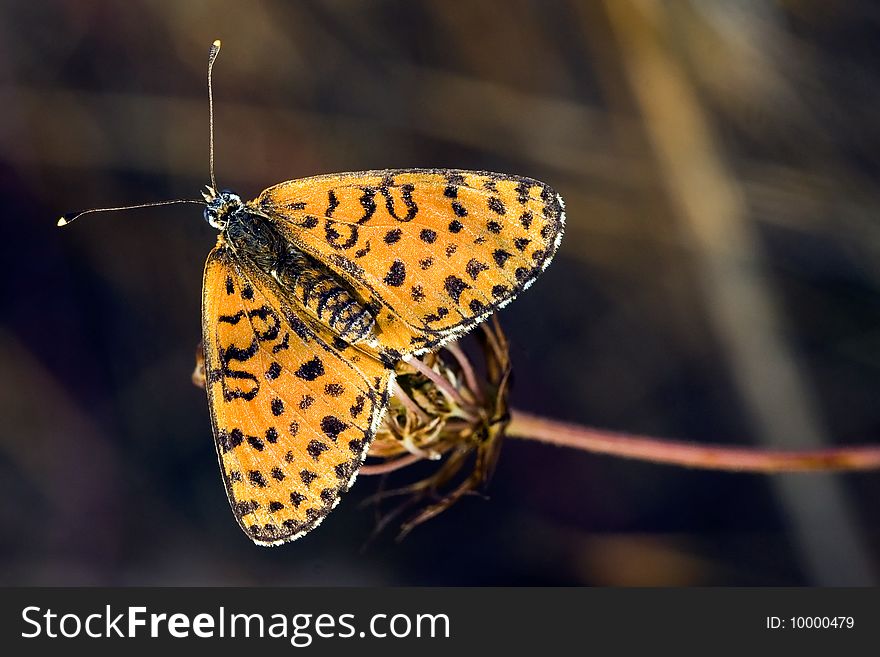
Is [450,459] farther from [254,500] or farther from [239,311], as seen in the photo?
[239,311]

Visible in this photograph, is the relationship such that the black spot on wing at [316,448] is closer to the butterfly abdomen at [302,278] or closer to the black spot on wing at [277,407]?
the black spot on wing at [277,407]

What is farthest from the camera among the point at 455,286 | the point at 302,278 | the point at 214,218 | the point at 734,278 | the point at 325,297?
the point at 734,278

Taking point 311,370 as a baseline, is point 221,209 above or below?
above

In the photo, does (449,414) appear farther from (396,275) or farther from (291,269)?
(291,269)

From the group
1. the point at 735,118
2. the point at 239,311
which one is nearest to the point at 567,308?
the point at 735,118

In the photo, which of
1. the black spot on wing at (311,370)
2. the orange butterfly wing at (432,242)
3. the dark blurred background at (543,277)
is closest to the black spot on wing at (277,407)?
the black spot on wing at (311,370)

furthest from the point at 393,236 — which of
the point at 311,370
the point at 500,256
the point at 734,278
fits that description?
the point at 734,278
